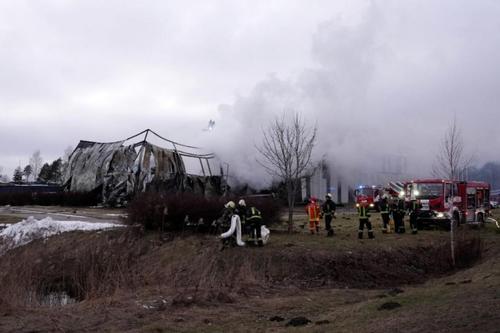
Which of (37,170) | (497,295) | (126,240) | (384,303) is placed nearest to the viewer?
(497,295)

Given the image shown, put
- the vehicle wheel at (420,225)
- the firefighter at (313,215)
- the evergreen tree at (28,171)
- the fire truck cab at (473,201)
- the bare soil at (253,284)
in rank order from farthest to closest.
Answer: the evergreen tree at (28,171) → the fire truck cab at (473,201) → the vehicle wheel at (420,225) → the firefighter at (313,215) → the bare soil at (253,284)

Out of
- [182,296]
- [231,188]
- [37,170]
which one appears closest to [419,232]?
[182,296]

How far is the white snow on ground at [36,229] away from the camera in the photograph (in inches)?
840

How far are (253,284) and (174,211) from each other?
644 cm

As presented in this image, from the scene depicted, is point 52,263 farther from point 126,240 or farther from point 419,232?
point 419,232

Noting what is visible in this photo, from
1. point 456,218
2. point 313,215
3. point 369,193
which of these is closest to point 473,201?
point 456,218

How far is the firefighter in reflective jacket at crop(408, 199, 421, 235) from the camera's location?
21961mm

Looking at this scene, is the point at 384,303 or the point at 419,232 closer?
the point at 384,303

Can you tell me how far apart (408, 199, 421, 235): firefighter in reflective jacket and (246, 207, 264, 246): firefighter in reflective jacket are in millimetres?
7586

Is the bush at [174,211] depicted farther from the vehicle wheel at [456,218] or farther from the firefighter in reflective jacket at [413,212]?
the vehicle wheel at [456,218]

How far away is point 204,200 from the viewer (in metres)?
20.0

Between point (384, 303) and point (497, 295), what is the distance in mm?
1831

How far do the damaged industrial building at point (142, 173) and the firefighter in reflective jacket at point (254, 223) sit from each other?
671 inches

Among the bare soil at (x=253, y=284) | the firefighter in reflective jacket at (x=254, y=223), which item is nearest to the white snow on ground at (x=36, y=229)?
the bare soil at (x=253, y=284)
